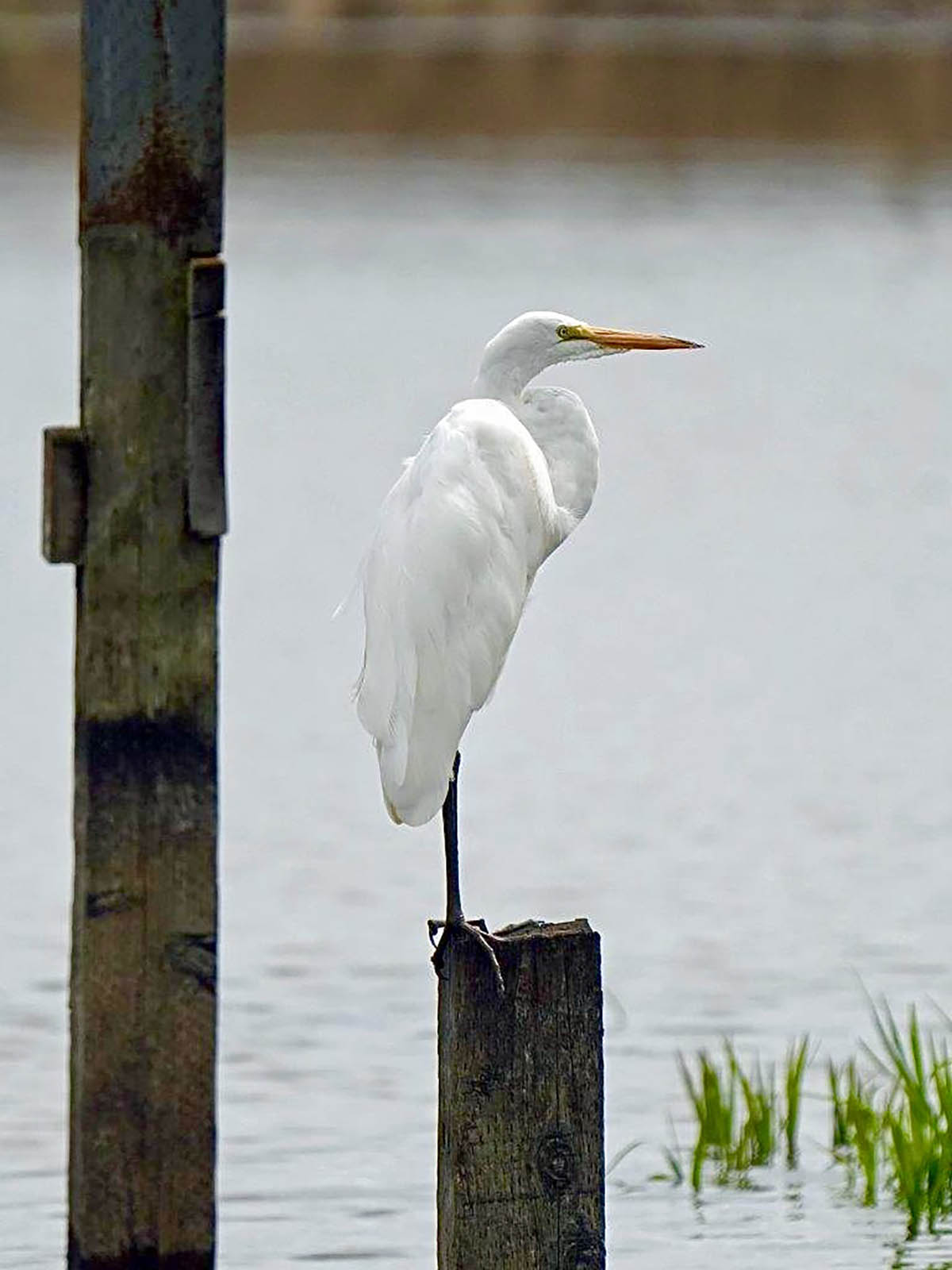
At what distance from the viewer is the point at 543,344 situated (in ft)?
15.1

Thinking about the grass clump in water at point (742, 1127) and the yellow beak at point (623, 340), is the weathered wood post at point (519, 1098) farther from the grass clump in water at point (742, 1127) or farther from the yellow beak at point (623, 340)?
the grass clump in water at point (742, 1127)

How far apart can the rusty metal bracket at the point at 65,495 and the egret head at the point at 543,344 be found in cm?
80

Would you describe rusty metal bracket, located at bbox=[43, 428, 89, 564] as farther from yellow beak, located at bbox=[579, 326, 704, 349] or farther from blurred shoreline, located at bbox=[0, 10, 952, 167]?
blurred shoreline, located at bbox=[0, 10, 952, 167]

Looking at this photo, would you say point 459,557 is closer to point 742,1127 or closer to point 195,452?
point 195,452

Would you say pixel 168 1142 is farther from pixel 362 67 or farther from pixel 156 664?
pixel 362 67

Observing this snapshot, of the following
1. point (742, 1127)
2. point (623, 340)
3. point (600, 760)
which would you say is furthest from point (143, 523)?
point (600, 760)

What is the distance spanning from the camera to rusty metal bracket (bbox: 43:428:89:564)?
4.05m

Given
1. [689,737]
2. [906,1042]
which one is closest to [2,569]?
[689,737]

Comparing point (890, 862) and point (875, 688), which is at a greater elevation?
point (875, 688)

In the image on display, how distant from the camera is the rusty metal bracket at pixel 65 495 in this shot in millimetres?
4055

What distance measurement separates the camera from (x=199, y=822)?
163 inches

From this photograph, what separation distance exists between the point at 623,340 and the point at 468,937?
1105 millimetres

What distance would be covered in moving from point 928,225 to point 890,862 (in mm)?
17792

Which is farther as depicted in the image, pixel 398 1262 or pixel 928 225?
pixel 928 225
